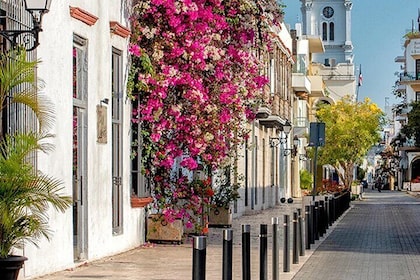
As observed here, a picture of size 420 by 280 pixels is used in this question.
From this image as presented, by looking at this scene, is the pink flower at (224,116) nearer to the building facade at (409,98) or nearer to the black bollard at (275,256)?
the black bollard at (275,256)

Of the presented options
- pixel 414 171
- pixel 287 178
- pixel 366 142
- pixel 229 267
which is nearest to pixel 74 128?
pixel 229 267

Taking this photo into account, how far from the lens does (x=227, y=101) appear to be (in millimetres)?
21203

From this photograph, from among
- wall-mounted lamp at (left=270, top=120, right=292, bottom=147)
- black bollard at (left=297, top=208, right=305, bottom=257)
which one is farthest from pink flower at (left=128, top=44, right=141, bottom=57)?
wall-mounted lamp at (left=270, top=120, right=292, bottom=147)

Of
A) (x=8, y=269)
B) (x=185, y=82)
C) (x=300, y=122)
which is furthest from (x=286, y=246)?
(x=300, y=122)

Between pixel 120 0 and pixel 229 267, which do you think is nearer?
pixel 229 267

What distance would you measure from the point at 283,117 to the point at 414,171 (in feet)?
230

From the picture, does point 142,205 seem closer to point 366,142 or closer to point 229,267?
point 229,267

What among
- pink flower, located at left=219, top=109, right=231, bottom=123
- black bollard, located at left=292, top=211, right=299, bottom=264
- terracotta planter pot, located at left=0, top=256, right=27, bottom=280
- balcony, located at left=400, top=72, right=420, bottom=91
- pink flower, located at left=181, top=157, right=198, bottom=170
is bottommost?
black bollard, located at left=292, top=211, right=299, bottom=264

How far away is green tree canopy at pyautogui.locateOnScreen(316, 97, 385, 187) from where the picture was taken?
63812 mm

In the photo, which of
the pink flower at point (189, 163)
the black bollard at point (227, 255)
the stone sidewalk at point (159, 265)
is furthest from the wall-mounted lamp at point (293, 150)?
the black bollard at point (227, 255)

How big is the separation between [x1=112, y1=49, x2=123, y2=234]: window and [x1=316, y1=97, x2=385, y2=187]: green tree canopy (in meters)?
44.0

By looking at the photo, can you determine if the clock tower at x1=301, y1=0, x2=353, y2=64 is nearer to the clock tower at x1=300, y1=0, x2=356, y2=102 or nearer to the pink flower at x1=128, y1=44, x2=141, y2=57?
the clock tower at x1=300, y1=0, x2=356, y2=102

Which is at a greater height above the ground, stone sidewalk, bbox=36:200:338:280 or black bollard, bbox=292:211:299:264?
black bollard, bbox=292:211:299:264

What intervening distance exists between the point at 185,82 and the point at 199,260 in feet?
38.9
